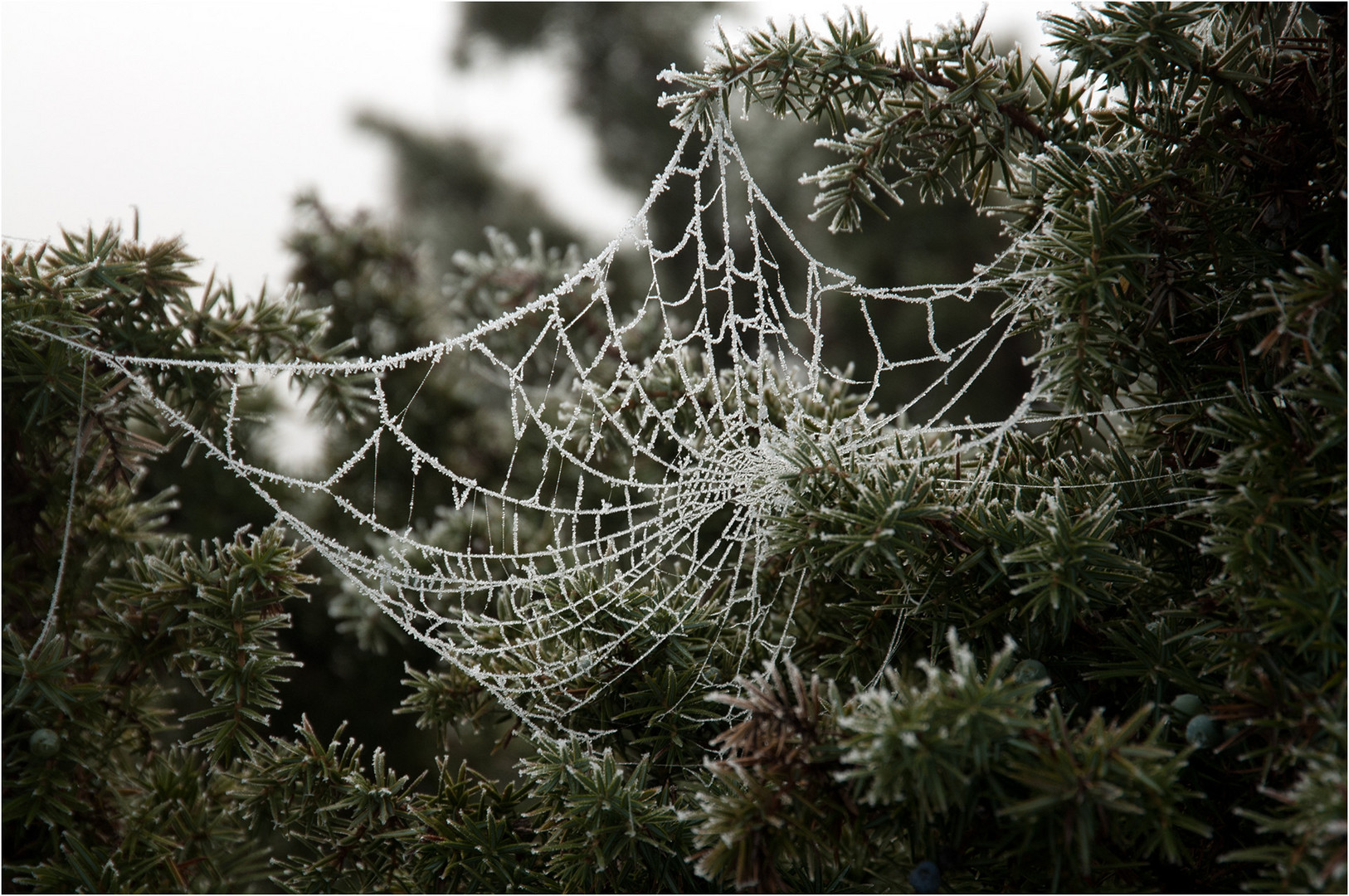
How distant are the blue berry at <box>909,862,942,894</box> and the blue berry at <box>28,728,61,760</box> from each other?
1.66 feet

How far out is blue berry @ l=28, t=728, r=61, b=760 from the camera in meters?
0.53

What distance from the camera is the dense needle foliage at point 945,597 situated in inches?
15.1

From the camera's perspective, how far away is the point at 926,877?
413 mm

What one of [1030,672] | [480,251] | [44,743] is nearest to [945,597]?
[1030,672]

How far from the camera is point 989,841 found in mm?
411

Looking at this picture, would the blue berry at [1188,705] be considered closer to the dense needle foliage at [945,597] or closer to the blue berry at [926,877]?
the dense needle foliage at [945,597]

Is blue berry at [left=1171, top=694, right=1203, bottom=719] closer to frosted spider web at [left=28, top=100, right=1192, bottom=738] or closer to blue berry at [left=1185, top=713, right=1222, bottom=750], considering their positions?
blue berry at [left=1185, top=713, right=1222, bottom=750]

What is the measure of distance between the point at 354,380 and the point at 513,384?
26 cm

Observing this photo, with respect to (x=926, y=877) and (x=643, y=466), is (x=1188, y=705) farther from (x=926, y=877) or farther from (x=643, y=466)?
(x=643, y=466)

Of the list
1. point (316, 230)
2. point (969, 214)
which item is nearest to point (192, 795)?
point (316, 230)

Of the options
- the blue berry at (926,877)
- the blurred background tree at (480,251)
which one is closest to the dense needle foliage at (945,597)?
the blue berry at (926,877)

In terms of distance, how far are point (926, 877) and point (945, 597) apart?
0.49 ft

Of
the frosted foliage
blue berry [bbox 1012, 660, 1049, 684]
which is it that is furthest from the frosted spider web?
blue berry [bbox 1012, 660, 1049, 684]

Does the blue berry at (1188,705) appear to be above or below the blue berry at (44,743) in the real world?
above
